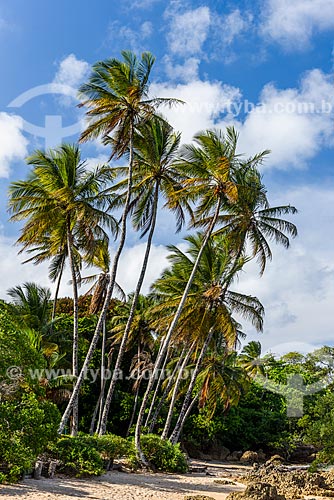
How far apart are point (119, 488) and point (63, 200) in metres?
10.8

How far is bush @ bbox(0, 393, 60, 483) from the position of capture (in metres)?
10.4

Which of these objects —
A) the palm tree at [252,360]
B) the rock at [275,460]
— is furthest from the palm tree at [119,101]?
the palm tree at [252,360]

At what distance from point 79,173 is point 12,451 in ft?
41.2

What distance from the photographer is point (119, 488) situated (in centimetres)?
1371

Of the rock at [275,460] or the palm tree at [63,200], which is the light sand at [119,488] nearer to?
the palm tree at [63,200]

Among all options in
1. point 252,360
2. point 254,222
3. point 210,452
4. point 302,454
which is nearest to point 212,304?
point 254,222

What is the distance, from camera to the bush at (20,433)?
34.0ft

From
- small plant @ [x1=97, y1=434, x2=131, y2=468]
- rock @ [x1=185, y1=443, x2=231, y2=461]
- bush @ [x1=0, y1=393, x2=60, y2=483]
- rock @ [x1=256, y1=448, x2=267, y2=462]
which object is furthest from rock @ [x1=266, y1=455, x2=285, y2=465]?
bush @ [x1=0, y1=393, x2=60, y2=483]

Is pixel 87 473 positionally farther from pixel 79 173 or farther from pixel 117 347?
pixel 117 347

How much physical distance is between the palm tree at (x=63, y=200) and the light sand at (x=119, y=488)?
4677 millimetres

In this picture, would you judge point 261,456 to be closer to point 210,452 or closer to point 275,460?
point 275,460

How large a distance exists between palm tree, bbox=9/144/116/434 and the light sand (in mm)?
4677

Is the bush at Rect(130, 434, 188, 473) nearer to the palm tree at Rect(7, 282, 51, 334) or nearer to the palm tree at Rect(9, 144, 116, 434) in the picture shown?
the palm tree at Rect(9, 144, 116, 434)

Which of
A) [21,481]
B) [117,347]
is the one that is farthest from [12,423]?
[117,347]
